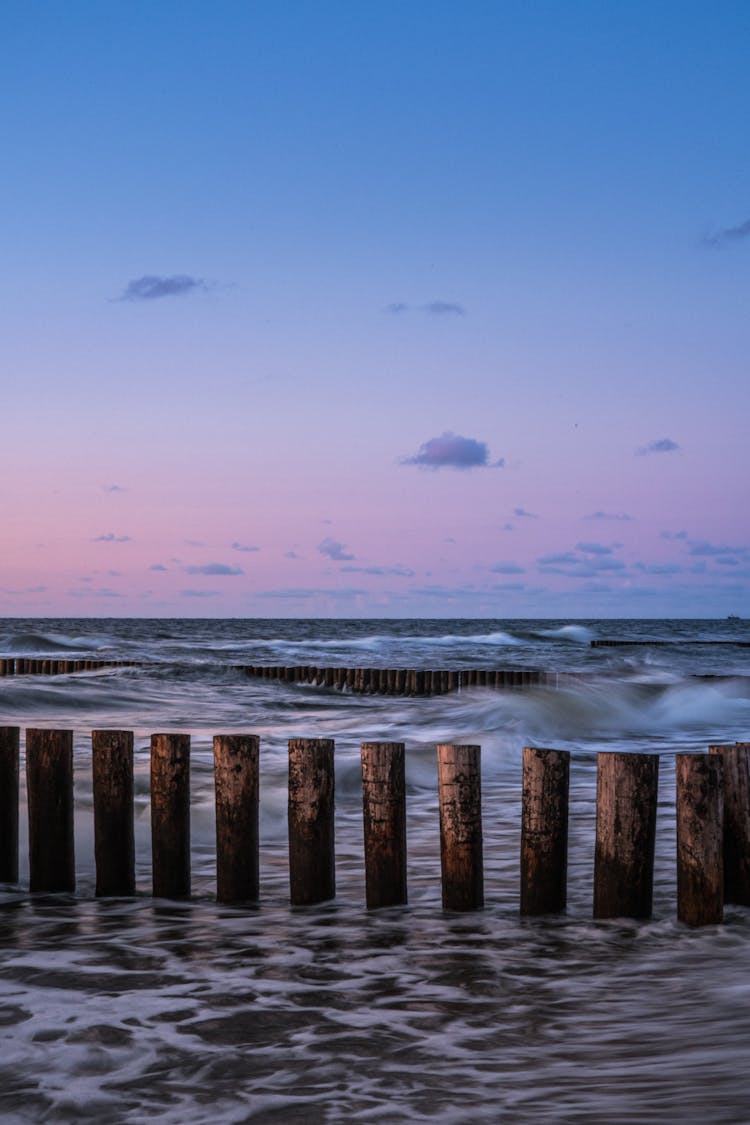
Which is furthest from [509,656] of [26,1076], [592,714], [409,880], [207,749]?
[26,1076]

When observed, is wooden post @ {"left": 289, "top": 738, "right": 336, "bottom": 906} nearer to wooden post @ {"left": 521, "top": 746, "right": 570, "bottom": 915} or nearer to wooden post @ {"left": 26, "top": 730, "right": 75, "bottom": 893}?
wooden post @ {"left": 521, "top": 746, "right": 570, "bottom": 915}

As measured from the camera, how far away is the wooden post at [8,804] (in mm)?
5449

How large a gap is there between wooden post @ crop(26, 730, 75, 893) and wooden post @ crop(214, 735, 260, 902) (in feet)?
2.62

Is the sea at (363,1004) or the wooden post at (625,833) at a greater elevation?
the wooden post at (625,833)

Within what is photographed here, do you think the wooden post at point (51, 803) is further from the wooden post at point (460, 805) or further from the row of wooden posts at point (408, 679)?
the row of wooden posts at point (408, 679)

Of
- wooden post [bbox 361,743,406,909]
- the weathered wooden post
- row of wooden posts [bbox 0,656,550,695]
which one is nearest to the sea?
the weathered wooden post

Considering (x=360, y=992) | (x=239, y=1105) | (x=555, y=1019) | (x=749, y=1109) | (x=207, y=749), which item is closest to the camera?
(x=749, y=1109)

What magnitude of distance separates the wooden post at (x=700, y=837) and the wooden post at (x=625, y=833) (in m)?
0.13

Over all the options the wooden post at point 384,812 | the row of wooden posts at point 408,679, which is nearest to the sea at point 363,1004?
the wooden post at point 384,812

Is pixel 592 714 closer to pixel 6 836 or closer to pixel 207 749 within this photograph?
pixel 207 749

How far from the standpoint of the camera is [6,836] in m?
5.50

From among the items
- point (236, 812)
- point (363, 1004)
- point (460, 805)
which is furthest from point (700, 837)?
point (236, 812)

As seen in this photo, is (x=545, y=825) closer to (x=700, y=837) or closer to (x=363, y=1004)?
(x=700, y=837)

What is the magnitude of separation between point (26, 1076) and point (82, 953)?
3.76 ft
